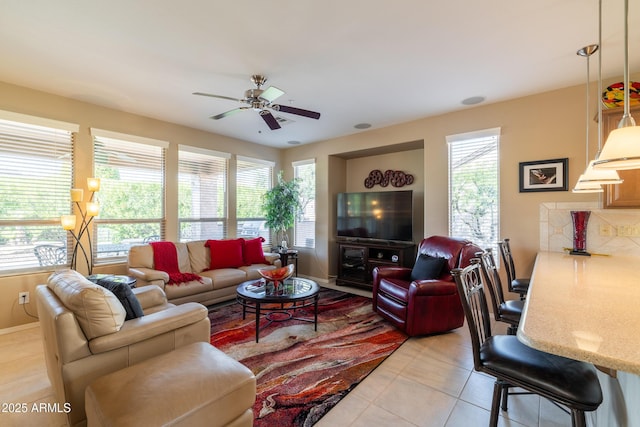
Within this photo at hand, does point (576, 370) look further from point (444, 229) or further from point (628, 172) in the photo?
point (444, 229)

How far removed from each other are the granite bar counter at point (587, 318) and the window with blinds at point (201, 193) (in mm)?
4599

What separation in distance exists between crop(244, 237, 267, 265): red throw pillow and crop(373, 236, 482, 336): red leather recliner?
2244 millimetres

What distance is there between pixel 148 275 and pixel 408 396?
309 centimetres

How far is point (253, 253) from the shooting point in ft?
15.4

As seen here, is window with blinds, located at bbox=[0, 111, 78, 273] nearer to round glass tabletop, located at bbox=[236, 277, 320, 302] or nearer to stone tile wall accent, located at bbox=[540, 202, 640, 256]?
round glass tabletop, located at bbox=[236, 277, 320, 302]

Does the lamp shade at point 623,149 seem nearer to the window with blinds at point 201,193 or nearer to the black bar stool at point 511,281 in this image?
the black bar stool at point 511,281

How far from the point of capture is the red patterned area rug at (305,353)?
195 centimetres

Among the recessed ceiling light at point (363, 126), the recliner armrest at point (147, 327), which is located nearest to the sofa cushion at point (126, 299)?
the recliner armrest at point (147, 327)

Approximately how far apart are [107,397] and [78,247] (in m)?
3.11

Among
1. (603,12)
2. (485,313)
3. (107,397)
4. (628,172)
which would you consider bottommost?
(107,397)

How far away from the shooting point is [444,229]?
398cm

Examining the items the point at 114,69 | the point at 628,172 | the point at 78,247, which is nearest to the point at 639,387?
the point at 628,172

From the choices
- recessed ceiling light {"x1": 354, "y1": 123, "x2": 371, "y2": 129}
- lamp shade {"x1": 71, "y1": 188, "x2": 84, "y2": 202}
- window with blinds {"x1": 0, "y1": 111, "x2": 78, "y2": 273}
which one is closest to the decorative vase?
recessed ceiling light {"x1": 354, "y1": 123, "x2": 371, "y2": 129}

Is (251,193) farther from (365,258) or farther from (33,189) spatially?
(33,189)
